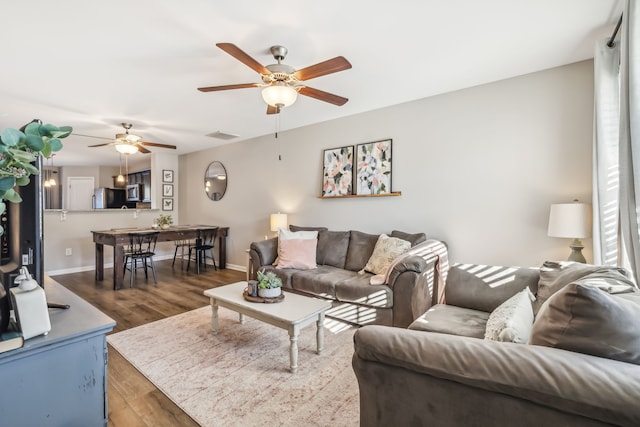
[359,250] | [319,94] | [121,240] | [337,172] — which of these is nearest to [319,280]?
[359,250]

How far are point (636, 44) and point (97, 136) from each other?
6.48 m

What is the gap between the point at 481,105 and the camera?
313cm

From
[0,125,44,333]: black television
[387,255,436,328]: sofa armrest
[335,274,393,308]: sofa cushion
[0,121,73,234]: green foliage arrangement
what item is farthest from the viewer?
[335,274,393,308]: sofa cushion

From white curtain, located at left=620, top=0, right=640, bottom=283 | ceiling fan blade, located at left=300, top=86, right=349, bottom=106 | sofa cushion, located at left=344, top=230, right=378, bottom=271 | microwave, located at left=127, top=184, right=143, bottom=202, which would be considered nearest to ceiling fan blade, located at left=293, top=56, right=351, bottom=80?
ceiling fan blade, located at left=300, top=86, right=349, bottom=106

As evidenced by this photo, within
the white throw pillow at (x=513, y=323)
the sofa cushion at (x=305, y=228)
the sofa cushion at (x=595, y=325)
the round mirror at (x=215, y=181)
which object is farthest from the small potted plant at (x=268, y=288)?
the round mirror at (x=215, y=181)

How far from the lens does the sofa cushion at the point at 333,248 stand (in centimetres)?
384

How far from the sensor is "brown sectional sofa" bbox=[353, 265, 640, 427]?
2.62 ft

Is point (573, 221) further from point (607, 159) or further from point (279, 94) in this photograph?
point (279, 94)

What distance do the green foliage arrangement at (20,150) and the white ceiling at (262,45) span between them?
1.47 m

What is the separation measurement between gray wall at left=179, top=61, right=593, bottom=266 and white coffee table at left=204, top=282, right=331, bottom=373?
1.77 m

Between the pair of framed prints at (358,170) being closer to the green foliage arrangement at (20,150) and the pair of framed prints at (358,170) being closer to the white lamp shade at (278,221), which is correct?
the white lamp shade at (278,221)

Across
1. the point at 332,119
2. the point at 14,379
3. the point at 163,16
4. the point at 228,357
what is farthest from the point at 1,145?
the point at 332,119

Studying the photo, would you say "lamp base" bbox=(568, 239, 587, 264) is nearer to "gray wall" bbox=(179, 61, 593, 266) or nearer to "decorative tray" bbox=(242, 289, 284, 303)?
"gray wall" bbox=(179, 61, 593, 266)

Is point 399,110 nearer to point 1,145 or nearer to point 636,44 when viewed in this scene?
point 636,44
